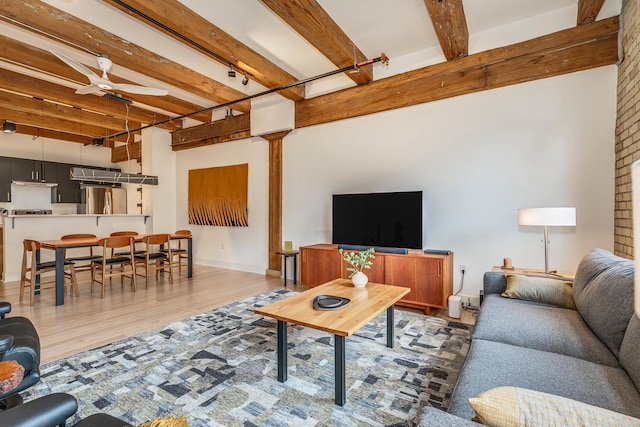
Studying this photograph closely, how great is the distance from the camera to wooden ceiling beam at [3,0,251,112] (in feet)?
9.68

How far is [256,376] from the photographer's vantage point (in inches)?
87.1

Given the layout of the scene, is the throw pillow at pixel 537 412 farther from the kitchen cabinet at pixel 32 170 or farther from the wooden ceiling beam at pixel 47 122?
the kitchen cabinet at pixel 32 170

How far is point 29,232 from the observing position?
540cm

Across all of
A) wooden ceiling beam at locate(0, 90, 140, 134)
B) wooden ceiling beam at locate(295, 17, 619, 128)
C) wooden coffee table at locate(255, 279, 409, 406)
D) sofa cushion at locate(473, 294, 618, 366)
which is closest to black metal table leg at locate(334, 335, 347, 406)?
wooden coffee table at locate(255, 279, 409, 406)

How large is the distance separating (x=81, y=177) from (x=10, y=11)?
3.23 metres

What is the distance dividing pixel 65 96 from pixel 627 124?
751cm

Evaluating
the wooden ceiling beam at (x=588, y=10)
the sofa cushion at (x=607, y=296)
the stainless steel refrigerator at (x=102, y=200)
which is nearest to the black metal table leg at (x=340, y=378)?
the sofa cushion at (x=607, y=296)

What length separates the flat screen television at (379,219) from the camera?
155 inches

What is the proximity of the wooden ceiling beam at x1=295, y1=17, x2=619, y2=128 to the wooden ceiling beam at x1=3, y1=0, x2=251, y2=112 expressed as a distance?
1914mm

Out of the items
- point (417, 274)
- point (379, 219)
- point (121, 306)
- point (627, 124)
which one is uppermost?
point (627, 124)

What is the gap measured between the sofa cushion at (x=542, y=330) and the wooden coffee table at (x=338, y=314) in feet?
2.28

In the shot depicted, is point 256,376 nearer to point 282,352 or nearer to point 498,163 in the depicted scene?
point 282,352

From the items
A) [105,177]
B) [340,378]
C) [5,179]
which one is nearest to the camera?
[340,378]

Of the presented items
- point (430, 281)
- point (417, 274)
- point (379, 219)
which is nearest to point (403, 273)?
point (417, 274)
